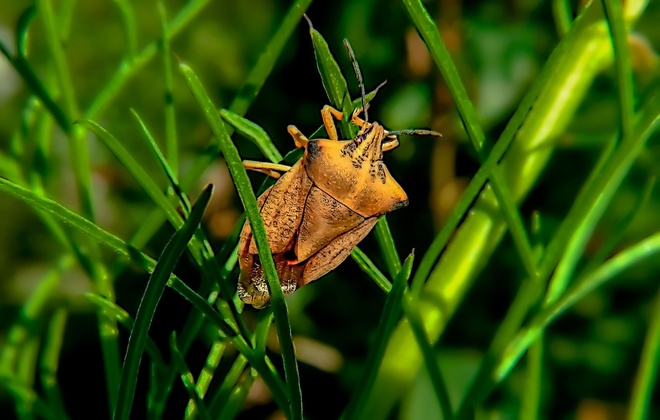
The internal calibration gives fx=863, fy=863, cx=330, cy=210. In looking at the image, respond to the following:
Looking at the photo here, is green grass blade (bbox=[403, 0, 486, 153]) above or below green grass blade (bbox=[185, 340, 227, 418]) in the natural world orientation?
above

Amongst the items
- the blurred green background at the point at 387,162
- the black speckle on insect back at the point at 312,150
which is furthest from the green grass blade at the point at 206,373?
the blurred green background at the point at 387,162

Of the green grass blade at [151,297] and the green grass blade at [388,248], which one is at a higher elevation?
the green grass blade at [388,248]

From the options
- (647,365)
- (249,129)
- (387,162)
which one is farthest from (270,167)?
(387,162)

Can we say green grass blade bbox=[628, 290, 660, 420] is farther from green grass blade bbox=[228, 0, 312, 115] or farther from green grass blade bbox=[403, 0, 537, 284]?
green grass blade bbox=[228, 0, 312, 115]

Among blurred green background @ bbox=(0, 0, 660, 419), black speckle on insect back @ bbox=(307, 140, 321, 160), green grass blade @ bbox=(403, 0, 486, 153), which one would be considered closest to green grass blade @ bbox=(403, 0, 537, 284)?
green grass blade @ bbox=(403, 0, 486, 153)

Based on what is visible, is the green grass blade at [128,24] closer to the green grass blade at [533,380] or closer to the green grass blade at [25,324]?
the green grass blade at [25,324]

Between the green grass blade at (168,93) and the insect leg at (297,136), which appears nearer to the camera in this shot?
the green grass blade at (168,93)

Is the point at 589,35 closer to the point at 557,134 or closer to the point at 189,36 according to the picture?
the point at 557,134
